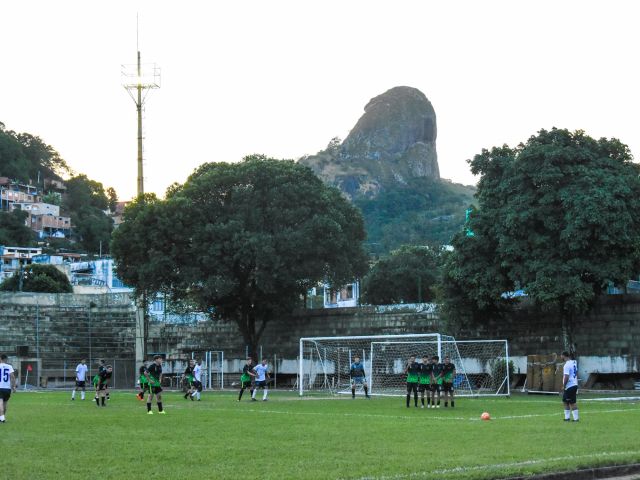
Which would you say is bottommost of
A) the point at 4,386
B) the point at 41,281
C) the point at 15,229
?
the point at 4,386

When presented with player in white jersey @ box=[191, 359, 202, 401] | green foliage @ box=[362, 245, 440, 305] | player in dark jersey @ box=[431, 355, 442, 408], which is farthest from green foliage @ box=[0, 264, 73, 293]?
player in dark jersey @ box=[431, 355, 442, 408]

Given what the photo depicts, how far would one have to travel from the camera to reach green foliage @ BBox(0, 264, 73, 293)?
102m

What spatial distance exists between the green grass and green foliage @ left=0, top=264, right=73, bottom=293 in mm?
74885

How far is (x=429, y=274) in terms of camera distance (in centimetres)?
10738

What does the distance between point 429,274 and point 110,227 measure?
74.0m

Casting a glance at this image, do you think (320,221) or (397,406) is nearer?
(397,406)

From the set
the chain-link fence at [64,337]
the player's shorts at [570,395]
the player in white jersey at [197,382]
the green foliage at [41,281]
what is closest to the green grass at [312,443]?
the player's shorts at [570,395]

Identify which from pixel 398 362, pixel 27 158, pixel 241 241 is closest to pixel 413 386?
pixel 398 362

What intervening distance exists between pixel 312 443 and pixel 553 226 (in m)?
29.3

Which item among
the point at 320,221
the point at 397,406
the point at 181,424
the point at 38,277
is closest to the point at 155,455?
the point at 181,424

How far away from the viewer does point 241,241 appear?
5459 centimetres

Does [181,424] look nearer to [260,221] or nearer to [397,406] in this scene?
[397,406]

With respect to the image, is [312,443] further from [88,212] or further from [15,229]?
[88,212]

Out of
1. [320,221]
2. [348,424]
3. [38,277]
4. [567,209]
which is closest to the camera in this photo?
[348,424]
